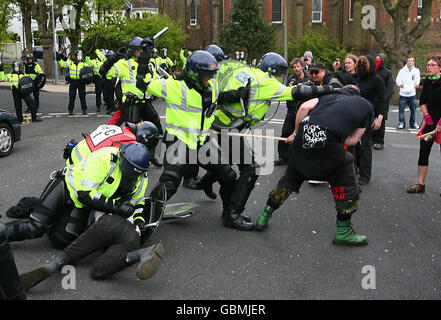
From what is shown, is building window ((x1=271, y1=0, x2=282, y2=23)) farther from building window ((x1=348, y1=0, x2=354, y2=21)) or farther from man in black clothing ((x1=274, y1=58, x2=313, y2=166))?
man in black clothing ((x1=274, y1=58, x2=313, y2=166))

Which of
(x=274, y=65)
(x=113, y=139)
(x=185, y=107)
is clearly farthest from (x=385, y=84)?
(x=113, y=139)

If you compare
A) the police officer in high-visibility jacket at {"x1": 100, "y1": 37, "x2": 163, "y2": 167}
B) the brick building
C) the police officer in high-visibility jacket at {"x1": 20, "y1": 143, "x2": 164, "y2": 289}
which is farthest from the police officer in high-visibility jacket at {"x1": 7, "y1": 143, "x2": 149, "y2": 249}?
the brick building

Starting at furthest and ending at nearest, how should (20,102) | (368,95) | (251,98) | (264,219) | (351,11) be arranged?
1. (351,11)
2. (20,102)
3. (368,95)
4. (264,219)
5. (251,98)

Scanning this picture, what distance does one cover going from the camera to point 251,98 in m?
5.51

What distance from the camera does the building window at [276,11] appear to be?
132ft

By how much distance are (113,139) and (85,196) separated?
0.76 meters

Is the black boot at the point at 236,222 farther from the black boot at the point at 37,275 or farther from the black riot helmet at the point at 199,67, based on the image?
the black boot at the point at 37,275

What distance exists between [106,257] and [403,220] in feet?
12.0

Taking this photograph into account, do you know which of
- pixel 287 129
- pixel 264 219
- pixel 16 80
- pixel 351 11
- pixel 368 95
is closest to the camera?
pixel 264 219

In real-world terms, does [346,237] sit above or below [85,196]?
below

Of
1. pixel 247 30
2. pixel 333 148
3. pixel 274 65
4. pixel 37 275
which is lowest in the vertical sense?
pixel 37 275

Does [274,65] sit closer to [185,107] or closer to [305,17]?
[185,107]

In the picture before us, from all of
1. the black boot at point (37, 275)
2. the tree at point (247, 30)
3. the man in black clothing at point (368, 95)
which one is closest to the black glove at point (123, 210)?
the black boot at point (37, 275)
